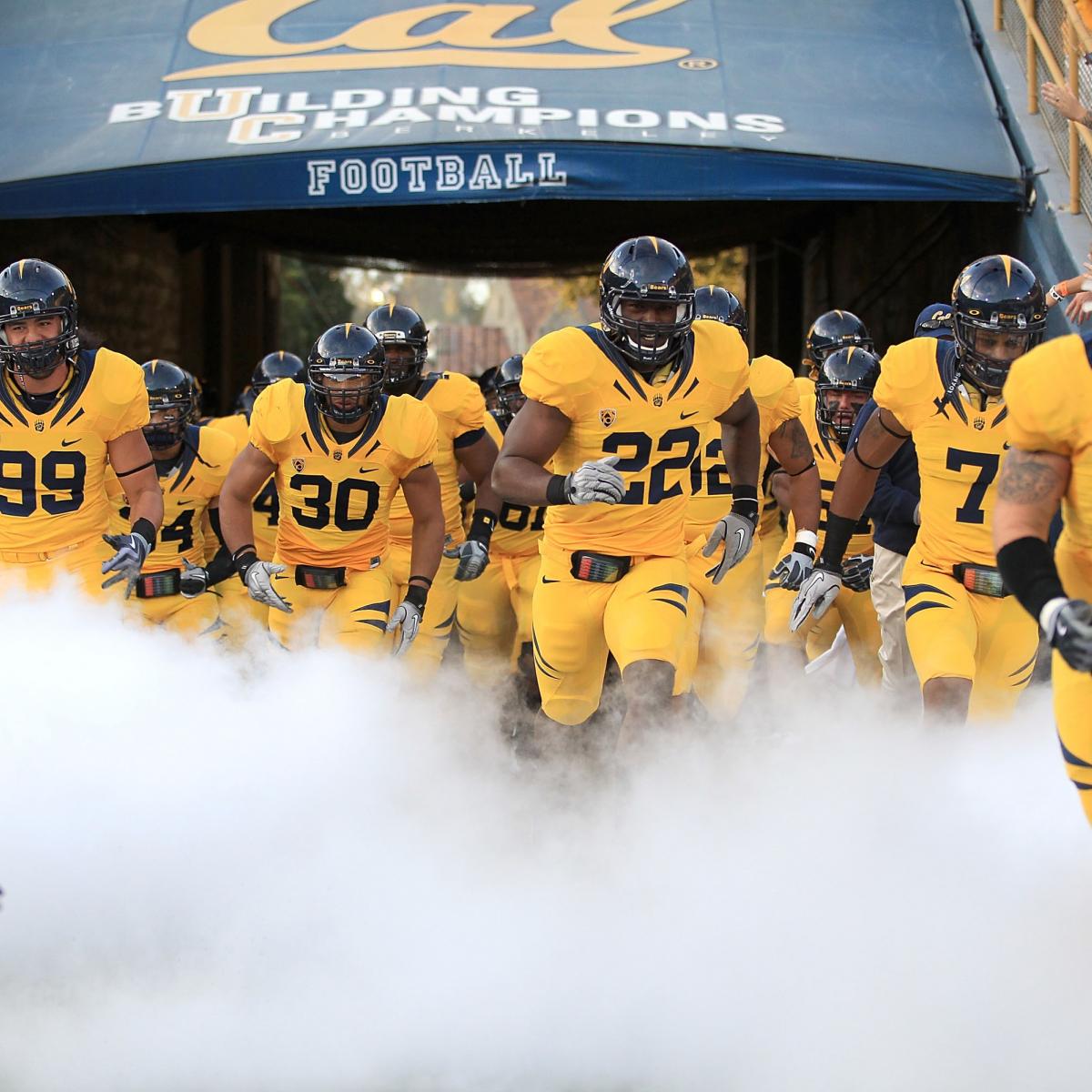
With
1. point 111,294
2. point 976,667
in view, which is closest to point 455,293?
point 111,294

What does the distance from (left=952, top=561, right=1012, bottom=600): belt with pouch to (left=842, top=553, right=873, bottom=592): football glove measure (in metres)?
1.09

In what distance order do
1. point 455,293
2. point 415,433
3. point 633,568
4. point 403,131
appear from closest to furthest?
point 633,568 < point 415,433 < point 403,131 < point 455,293

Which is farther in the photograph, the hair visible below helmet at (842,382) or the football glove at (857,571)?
the hair visible below helmet at (842,382)

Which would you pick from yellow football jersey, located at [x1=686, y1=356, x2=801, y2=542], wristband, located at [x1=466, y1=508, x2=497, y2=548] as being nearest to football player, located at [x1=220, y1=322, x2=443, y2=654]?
wristband, located at [x1=466, y1=508, x2=497, y2=548]

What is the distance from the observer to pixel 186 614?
6715 mm

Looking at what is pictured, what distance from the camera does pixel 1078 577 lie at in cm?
363

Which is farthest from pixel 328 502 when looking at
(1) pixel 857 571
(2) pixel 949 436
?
(2) pixel 949 436

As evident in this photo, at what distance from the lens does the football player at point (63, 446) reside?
5.46m

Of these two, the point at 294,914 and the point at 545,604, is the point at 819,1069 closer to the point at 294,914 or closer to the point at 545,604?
the point at 294,914

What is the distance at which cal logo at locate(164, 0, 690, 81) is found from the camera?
34.0 feet

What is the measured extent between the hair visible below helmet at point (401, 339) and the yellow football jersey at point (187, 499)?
853 mm

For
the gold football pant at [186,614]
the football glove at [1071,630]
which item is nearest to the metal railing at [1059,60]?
the gold football pant at [186,614]

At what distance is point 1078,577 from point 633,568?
5.86 ft

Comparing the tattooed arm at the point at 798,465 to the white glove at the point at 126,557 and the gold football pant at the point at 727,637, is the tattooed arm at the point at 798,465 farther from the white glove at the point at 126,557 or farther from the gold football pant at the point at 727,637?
the white glove at the point at 126,557
